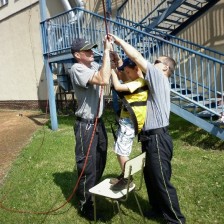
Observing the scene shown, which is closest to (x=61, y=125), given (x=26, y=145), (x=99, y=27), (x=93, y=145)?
→ (x=26, y=145)

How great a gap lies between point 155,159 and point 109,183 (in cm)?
61

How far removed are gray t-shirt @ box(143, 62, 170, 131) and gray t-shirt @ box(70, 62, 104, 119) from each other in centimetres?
71

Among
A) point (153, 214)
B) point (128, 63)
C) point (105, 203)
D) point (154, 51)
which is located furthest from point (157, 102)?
point (154, 51)

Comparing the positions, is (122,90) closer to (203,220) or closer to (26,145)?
(203,220)

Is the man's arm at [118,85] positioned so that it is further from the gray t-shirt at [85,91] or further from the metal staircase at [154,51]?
the metal staircase at [154,51]

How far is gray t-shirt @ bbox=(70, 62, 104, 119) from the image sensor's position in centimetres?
331

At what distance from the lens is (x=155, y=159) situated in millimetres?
3061

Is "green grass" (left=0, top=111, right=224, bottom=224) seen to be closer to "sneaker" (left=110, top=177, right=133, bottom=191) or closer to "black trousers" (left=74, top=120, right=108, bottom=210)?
"black trousers" (left=74, top=120, right=108, bottom=210)

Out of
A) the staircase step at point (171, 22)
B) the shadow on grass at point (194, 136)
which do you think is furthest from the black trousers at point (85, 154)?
the staircase step at point (171, 22)

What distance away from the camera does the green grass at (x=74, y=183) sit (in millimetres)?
3836

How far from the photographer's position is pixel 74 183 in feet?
15.8

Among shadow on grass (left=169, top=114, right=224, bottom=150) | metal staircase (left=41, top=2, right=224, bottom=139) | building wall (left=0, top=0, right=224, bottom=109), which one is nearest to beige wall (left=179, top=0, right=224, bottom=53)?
metal staircase (left=41, top=2, right=224, bottom=139)

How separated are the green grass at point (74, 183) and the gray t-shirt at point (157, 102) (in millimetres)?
1244

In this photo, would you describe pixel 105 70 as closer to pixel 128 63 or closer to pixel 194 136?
pixel 128 63
